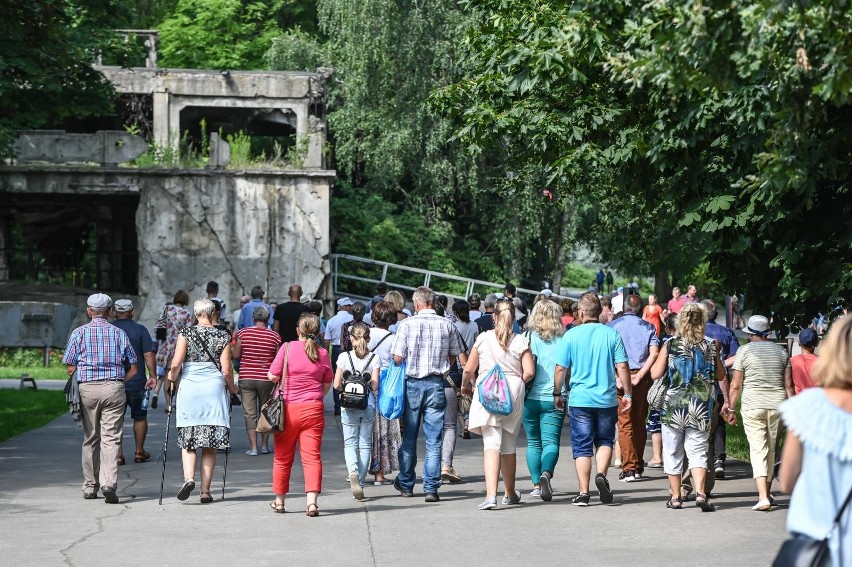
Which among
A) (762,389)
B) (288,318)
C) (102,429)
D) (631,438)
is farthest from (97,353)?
(288,318)

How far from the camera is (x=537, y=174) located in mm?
33812

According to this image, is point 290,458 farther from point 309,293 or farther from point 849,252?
point 309,293

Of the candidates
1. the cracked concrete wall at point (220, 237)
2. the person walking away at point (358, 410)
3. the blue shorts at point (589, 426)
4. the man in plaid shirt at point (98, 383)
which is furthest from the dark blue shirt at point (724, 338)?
the cracked concrete wall at point (220, 237)

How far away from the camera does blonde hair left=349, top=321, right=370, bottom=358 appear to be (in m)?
12.5

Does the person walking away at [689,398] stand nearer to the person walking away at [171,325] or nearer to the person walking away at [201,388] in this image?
the person walking away at [201,388]

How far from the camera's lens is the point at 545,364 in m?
12.5

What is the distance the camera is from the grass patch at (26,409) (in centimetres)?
1801

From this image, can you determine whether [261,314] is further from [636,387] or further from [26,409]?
[26,409]

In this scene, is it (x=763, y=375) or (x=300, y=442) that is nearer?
(x=300, y=442)

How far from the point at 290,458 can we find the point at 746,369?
403cm

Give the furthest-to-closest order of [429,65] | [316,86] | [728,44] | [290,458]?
[429,65], [316,86], [290,458], [728,44]

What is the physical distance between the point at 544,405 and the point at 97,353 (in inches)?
154

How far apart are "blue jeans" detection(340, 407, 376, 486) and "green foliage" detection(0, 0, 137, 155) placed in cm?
897

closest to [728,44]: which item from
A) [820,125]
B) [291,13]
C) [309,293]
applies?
[820,125]
